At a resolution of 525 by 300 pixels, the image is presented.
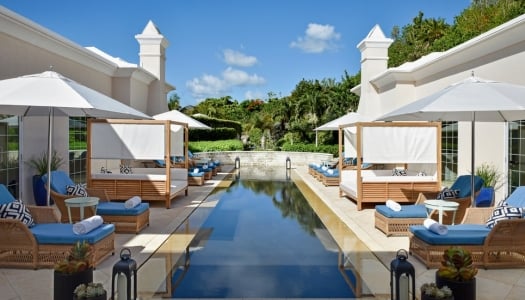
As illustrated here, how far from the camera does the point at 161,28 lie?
68.6ft

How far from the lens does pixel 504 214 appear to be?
20.0 feet

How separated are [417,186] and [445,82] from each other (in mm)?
4387

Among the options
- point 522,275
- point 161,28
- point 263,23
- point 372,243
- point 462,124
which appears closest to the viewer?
point 522,275

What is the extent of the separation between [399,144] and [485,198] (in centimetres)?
277

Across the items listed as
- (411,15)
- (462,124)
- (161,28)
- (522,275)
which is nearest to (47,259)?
(522,275)

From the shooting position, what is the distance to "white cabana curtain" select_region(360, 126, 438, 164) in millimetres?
10430

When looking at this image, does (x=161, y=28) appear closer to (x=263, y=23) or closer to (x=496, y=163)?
(x=263, y=23)

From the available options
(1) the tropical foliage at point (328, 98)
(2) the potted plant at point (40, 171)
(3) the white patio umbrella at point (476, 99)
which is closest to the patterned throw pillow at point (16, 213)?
(2) the potted plant at point (40, 171)

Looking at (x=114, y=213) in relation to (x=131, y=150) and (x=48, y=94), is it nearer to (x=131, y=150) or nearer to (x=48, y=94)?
(x=48, y=94)

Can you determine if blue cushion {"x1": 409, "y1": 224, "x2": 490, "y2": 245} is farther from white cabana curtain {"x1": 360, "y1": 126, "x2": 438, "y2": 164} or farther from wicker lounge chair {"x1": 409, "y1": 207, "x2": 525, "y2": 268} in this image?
white cabana curtain {"x1": 360, "y1": 126, "x2": 438, "y2": 164}

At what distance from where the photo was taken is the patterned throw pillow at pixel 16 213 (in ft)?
19.6

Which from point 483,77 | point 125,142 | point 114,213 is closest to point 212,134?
point 125,142

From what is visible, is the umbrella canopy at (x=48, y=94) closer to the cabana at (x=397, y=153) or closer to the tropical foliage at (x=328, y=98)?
the cabana at (x=397, y=153)

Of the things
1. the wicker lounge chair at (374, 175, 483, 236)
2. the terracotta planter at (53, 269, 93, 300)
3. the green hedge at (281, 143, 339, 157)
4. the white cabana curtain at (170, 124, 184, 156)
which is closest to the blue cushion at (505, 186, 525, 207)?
the wicker lounge chair at (374, 175, 483, 236)
